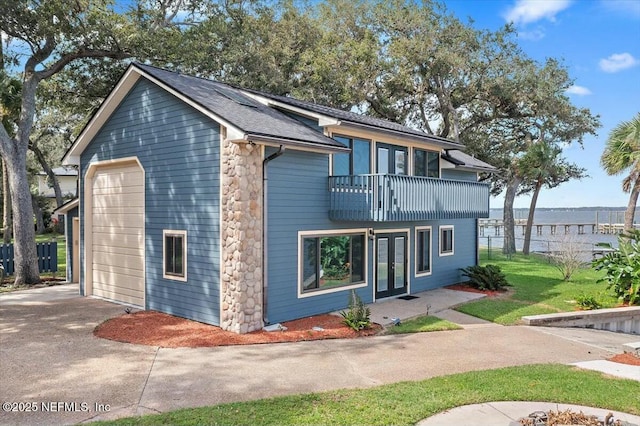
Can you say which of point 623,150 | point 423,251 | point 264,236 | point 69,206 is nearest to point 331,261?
point 264,236

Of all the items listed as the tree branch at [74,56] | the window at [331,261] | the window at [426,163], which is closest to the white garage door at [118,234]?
the window at [331,261]

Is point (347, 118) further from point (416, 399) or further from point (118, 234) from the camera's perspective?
point (416, 399)

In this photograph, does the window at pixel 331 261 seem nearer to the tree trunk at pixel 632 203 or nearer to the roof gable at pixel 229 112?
the roof gable at pixel 229 112

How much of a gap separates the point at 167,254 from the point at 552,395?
9.49 metres

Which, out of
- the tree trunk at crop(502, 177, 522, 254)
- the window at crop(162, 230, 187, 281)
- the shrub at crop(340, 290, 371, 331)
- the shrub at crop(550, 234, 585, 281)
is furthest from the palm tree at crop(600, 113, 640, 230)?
the window at crop(162, 230, 187, 281)

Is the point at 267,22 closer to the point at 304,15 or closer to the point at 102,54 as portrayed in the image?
the point at 304,15

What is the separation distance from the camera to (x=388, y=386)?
6906 mm

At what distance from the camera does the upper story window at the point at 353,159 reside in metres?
12.9

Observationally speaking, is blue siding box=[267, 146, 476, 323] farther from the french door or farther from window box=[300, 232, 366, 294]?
the french door

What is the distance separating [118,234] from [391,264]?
864 centimetres

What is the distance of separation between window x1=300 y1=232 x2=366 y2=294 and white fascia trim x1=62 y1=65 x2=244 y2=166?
3738mm

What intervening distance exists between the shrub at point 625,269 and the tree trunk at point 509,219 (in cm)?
1600

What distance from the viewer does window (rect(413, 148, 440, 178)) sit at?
15.7 metres

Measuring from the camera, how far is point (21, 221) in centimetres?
1712
